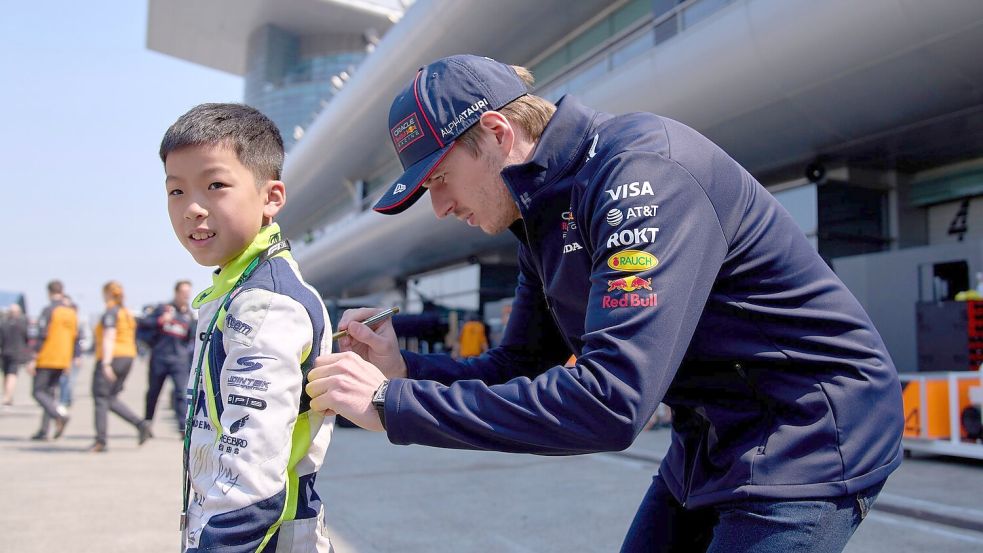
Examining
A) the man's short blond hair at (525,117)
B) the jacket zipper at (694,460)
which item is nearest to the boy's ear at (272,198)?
the man's short blond hair at (525,117)

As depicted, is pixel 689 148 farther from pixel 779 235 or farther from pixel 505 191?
pixel 505 191

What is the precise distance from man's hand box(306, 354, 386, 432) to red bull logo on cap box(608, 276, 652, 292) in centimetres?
45

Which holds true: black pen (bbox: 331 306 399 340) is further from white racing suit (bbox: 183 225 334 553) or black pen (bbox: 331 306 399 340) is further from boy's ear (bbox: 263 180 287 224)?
boy's ear (bbox: 263 180 287 224)

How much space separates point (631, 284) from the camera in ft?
4.16

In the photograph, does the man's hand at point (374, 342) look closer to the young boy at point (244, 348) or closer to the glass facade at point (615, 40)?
the young boy at point (244, 348)

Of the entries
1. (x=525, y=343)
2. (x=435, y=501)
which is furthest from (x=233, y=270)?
(x=435, y=501)

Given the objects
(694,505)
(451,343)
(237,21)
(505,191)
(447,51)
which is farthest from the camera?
(237,21)

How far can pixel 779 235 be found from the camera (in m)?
1.47

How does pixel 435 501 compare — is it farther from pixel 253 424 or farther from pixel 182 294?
pixel 182 294

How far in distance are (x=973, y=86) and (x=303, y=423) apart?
27.7 ft

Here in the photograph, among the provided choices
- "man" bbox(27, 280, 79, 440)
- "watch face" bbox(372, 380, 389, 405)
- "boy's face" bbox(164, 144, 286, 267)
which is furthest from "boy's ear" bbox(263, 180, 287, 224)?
"man" bbox(27, 280, 79, 440)

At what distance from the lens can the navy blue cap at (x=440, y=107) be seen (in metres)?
1.61

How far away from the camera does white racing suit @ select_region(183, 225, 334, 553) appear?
1.43m

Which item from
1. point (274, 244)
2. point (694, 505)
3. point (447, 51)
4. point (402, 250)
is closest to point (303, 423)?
point (274, 244)
